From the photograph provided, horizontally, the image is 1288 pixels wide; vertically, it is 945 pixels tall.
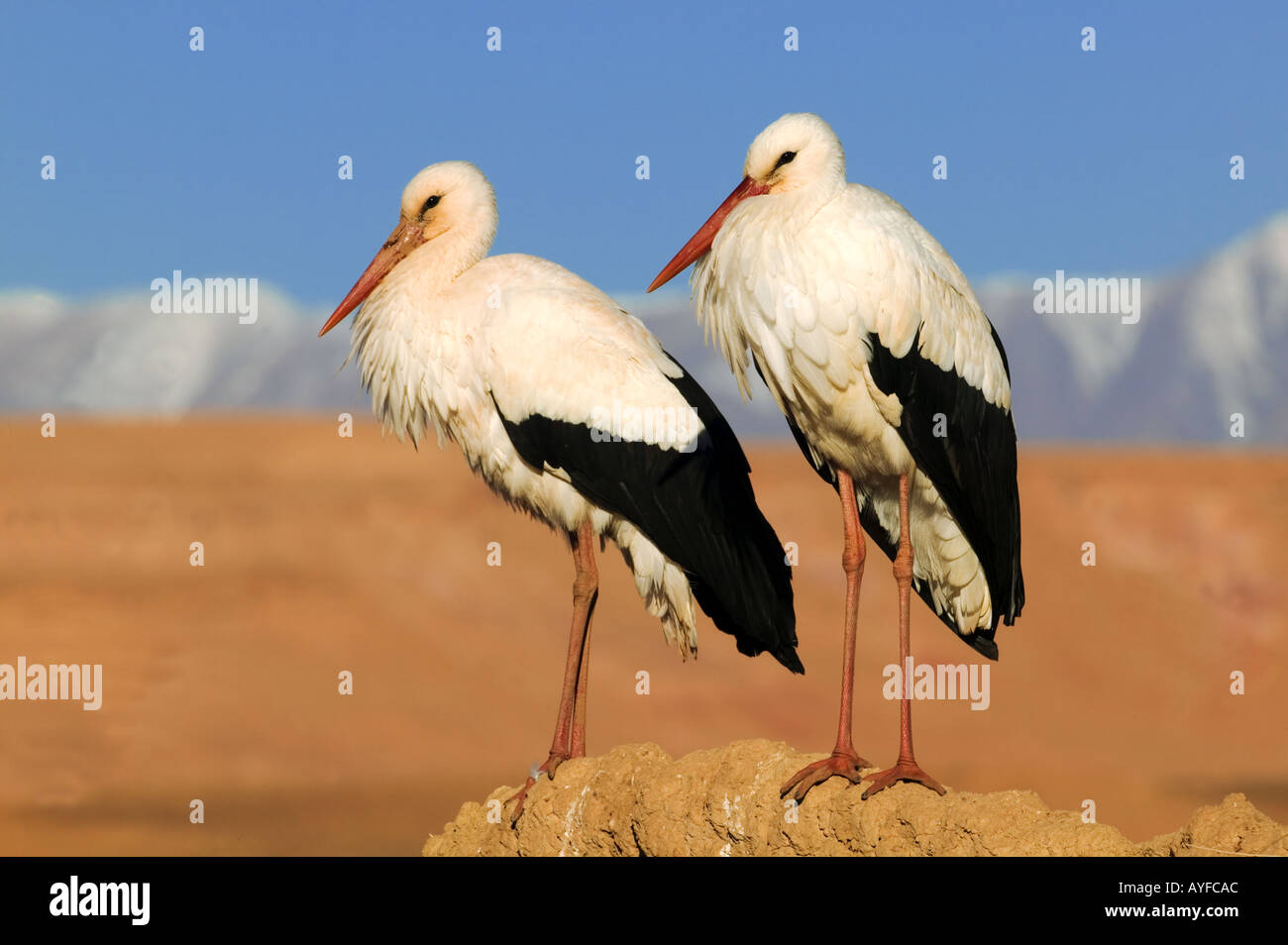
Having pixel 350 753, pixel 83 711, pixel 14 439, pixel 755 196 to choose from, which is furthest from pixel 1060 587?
pixel 755 196

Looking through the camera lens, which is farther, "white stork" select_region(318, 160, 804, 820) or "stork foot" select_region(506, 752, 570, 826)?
"white stork" select_region(318, 160, 804, 820)

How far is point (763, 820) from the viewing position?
698 centimetres

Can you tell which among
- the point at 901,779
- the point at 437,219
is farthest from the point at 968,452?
the point at 437,219

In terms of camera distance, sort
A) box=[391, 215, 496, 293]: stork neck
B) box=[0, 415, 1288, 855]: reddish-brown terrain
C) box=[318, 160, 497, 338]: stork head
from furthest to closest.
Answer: box=[0, 415, 1288, 855]: reddish-brown terrain → box=[318, 160, 497, 338]: stork head → box=[391, 215, 496, 293]: stork neck

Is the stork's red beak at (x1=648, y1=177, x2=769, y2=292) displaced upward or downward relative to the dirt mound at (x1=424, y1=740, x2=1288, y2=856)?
upward

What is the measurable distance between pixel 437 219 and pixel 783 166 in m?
2.44

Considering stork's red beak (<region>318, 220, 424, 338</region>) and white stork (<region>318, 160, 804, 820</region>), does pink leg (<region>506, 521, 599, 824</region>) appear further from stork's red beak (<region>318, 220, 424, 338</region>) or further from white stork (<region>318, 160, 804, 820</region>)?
stork's red beak (<region>318, 220, 424, 338</region>)

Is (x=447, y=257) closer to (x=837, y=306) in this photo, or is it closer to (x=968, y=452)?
(x=837, y=306)

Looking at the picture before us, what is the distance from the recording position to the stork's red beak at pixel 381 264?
357 inches

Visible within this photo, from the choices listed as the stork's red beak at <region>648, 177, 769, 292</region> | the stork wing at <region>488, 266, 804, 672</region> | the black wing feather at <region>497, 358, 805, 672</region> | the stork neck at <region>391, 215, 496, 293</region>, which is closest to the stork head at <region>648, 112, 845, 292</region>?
the stork's red beak at <region>648, 177, 769, 292</region>

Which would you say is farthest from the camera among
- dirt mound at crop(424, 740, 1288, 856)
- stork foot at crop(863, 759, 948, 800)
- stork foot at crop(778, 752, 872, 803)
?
stork foot at crop(778, 752, 872, 803)

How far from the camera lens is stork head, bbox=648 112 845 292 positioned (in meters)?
7.23

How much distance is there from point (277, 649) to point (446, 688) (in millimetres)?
2991

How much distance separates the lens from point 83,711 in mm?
24703
